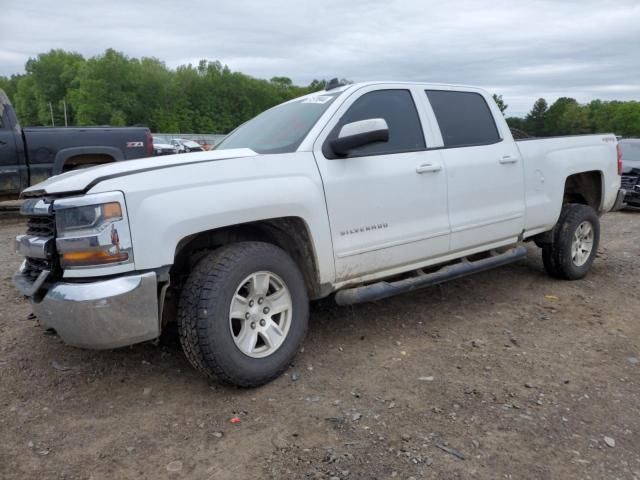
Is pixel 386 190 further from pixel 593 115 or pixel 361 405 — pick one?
pixel 593 115

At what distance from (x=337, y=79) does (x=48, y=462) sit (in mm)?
3244

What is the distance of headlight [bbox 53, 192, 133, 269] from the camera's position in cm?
281

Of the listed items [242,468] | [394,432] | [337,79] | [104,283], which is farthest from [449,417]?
[337,79]

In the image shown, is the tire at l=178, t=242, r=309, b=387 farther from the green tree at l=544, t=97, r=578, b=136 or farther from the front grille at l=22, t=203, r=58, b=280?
the green tree at l=544, t=97, r=578, b=136

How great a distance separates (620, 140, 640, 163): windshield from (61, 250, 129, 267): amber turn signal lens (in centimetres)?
1178

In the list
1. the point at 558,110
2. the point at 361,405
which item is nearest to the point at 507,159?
the point at 361,405

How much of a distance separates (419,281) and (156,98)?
102 m

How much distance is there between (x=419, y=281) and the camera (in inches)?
160

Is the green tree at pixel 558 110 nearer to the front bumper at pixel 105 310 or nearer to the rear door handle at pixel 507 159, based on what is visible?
the rear door handle at pixel 507 159

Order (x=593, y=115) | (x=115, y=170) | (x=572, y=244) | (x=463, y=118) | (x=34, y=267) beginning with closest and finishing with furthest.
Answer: (x=115, y=170) < (x=34, y=267) < (x=463, y=118) < (x=572, y=244) < (x=593, y=115)

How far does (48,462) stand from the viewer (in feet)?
8.70

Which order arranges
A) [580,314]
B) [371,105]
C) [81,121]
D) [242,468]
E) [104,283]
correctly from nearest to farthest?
[242,468], [104,283], [371,105], [580,314], [81,121]

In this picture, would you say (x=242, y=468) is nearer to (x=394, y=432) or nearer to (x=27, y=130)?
(x=394, y=432)

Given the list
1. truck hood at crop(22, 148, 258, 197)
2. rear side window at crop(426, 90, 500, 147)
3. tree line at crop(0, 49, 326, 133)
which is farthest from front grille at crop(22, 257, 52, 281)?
tree line at crop(0, 49, 326, 133)
